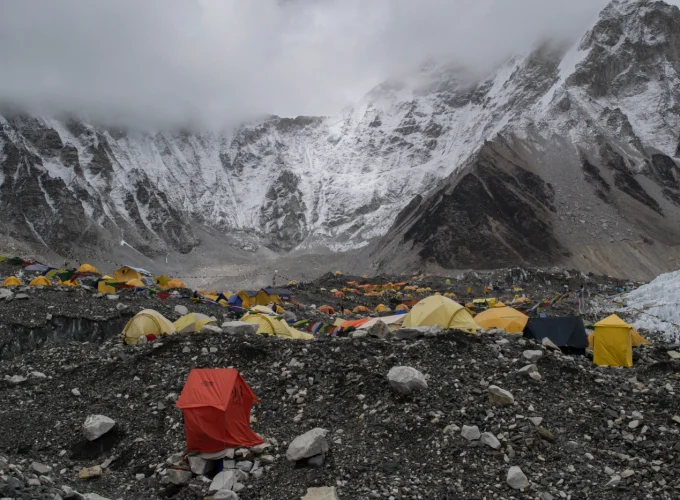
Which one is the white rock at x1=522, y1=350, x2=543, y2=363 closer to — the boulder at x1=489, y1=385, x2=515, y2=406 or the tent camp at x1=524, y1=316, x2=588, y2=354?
the boulder at x1=489, y1=385, x2=515, y2=406

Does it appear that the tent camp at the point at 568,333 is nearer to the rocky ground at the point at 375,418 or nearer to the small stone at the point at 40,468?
the rocky ground at the point at 375,418

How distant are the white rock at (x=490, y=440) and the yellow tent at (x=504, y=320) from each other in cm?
1182

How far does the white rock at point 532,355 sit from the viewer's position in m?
11.0

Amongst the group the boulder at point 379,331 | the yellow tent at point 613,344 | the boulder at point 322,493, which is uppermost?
the boulder at point 379,331

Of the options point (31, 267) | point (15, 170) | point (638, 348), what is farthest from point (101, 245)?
point (638, 348)

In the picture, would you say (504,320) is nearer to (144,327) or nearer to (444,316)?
(444,316)

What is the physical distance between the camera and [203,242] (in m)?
170

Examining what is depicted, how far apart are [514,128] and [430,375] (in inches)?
4832

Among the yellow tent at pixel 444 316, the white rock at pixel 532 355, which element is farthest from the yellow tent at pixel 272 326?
the white rock at pixel 532 355

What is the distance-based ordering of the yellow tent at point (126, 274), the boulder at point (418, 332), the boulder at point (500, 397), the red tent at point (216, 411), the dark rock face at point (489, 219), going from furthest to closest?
Answer: 1. the dark rock face at point (489, 219)
2. the yellow tent at point (126, 274)
3. the boulder at point (418, 332)
4. the boulder at point (500, 397)
5. the red tent at point (216, 411)

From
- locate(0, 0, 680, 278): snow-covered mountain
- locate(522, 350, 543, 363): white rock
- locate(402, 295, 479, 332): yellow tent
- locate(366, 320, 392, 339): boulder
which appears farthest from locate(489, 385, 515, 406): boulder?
locate(0, 0, 680, 278): snow-covered mountain

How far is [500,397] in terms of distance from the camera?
9.09 m

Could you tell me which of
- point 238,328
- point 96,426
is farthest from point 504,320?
point 96,426

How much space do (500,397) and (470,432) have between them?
41.8 inches
